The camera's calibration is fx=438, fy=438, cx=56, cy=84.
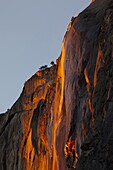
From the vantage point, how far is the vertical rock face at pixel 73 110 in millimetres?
12806

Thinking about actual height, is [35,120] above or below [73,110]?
above

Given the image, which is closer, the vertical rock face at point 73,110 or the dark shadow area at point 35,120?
the vertical rock face at point 73,110

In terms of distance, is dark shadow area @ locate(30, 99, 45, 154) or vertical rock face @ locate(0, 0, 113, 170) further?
dark shadow area @ locate(30, 99, 45, 154)

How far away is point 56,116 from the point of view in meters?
23.8

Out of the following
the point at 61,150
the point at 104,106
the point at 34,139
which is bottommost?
the point at 104,106

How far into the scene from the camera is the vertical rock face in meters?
12.8

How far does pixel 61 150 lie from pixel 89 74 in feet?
17.8

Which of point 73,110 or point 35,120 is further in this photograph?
point 35,120

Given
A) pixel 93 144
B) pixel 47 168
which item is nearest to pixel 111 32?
pixel 93 144

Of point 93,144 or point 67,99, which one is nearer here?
point 93,144

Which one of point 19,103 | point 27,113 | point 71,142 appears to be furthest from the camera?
point 19,103

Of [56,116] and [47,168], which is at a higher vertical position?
[56,116]

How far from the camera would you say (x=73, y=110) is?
1908cm

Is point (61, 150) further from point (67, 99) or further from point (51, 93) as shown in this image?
point (51, 93)
